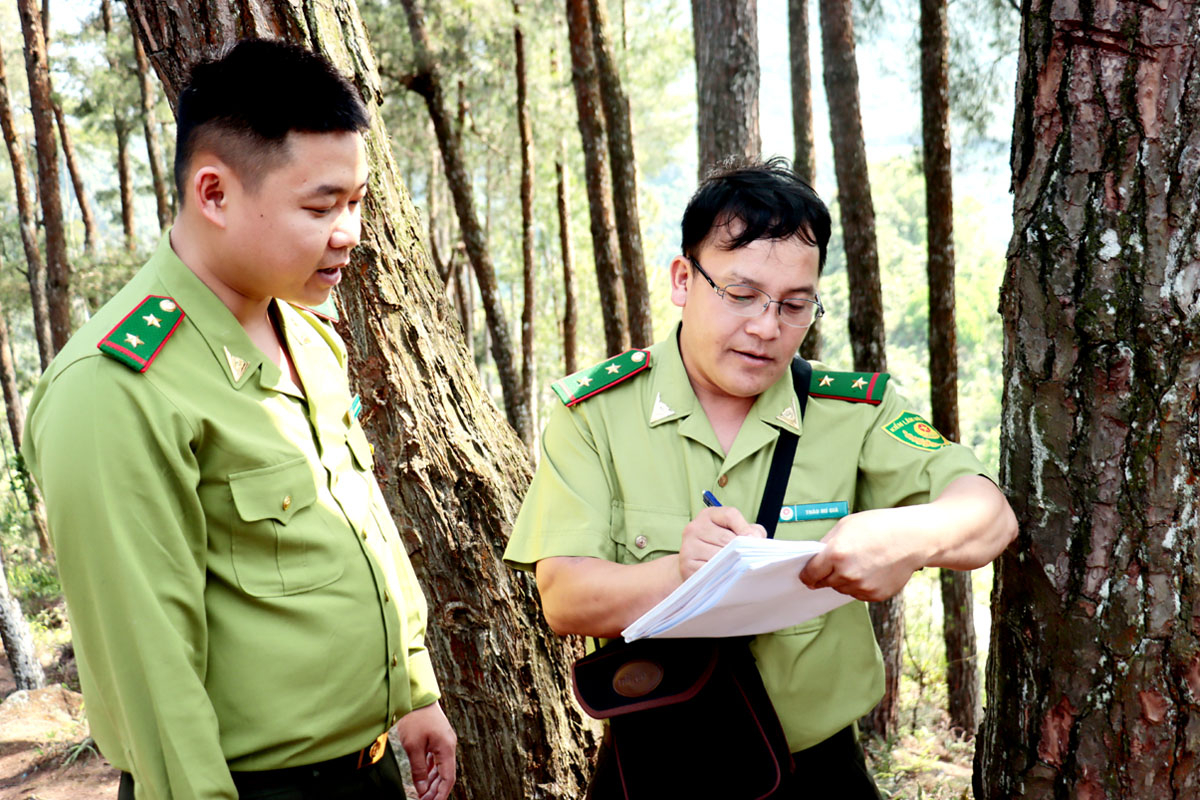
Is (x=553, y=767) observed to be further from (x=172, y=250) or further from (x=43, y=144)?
(x=43, y=144)

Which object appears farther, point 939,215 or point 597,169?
point 597,169

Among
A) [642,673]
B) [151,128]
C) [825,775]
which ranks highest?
[151,128]

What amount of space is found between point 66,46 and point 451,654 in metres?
15.3

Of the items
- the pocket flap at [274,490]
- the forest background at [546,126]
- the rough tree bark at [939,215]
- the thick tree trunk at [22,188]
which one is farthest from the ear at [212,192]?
the thick tree trunk at [22,188]

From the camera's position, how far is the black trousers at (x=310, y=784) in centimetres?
154

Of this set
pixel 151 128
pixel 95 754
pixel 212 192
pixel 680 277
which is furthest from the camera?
pixel 151 128

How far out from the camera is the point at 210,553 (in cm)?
151

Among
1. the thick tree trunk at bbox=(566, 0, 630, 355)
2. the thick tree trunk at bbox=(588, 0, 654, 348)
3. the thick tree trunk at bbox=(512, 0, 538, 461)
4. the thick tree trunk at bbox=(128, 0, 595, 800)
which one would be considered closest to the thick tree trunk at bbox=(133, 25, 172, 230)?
the thick tree trunk at bbox=(512, 0, 538, 461)

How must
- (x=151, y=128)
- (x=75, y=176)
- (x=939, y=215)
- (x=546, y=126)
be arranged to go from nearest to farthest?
1. (x=939, y=215)
2. (x=151, y=128)
3. (x=75, y=176)
4. (x=546, y=126)

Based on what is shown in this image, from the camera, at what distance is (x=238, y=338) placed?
1623mm

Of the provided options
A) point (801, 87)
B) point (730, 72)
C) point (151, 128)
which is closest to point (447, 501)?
point (730, 72)

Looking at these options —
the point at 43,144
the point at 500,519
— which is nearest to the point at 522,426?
the point at 43,144

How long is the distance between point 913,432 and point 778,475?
10.7 inches

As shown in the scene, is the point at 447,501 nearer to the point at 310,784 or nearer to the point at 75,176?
the point at 310,784
